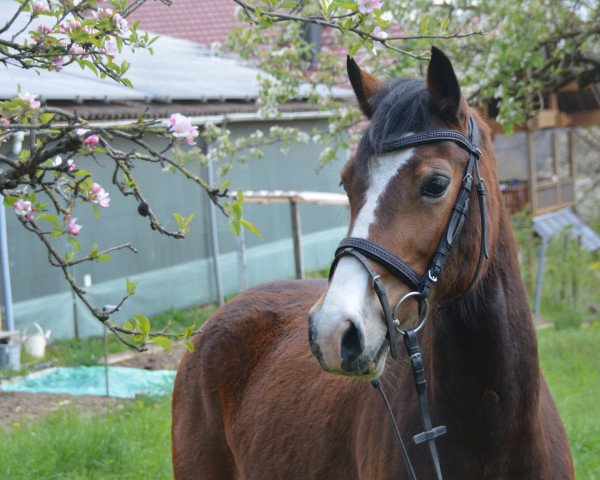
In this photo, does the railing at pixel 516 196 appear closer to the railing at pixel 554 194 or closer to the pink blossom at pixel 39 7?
the railing at pixel 554 194

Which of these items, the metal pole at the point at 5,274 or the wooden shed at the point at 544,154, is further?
the wooden shed at the point at 544,154

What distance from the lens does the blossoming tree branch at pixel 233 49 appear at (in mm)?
2609

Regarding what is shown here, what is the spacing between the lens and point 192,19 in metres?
23.1

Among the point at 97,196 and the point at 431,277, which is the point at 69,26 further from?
the point at 431,277

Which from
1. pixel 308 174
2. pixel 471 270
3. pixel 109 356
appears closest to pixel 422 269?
pixel 471 270

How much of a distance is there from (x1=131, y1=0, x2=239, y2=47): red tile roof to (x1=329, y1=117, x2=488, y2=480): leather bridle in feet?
65.5

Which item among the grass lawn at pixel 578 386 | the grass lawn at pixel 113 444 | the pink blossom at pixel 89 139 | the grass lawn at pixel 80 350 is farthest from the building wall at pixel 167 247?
the pink blossom at pixel 89 139

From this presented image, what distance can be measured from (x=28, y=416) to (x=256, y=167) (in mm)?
7226

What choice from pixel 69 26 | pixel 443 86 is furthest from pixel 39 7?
pixel 443 86

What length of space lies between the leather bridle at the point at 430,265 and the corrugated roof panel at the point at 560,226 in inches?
445

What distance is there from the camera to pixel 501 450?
8.05ft

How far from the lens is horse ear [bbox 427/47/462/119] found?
→ 2355 millimetres

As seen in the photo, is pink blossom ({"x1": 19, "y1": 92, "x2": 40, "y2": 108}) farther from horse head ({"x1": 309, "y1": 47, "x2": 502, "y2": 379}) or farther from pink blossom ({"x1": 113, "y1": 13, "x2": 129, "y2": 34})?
horse head ({"x1": 309, "y1": 47, "x2": 502, "y2": 379})

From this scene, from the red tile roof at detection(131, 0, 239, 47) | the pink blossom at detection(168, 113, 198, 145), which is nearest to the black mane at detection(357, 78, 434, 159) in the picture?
the pink blossom at detection(168, 113, 198, 145)
